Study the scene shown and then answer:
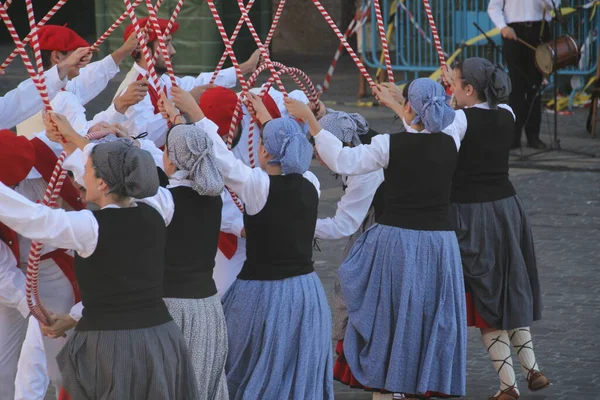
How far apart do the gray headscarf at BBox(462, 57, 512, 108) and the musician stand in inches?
250

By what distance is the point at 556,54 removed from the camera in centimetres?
1210

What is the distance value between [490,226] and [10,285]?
2454 mm

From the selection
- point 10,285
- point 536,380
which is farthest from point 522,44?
point 10,285

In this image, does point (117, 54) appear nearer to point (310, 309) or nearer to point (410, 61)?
point (310, 309)

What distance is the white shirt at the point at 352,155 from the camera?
5.28 meters

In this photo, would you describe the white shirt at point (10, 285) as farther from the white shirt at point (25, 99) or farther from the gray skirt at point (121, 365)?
the white shirt at point (25, 99)

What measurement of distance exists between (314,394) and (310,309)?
364 mm

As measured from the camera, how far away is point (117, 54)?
605cm

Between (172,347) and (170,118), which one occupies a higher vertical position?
(170,118)

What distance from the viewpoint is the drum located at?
1207 centimetres

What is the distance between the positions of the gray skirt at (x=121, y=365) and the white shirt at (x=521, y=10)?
8.70 meters

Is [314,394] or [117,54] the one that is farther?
[117,54]

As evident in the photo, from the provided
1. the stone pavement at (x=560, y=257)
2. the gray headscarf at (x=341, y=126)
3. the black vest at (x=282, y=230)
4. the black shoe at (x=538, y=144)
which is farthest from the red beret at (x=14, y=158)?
the black shoe at (x=538, y=144)

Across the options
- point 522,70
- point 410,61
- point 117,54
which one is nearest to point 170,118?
point 117,54
